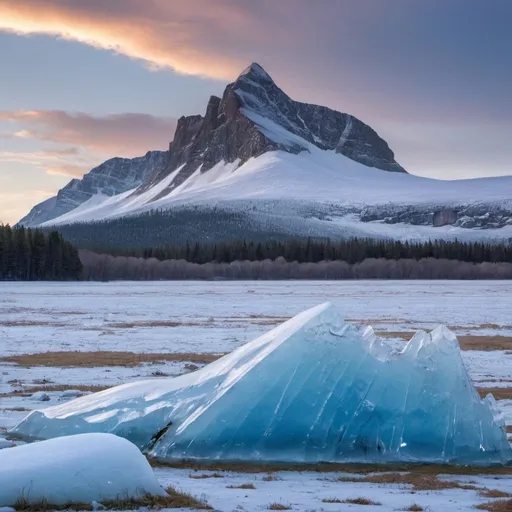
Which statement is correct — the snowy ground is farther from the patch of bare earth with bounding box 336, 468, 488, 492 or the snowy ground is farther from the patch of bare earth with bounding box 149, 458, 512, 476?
the patch of bare earth with bounding box 149, 458, 512, 476

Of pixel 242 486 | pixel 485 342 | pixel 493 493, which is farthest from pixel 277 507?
pixel 485 342

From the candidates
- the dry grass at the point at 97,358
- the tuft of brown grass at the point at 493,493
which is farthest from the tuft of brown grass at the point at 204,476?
the dry grass at the point at 97,358

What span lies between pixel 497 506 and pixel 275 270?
147 metres

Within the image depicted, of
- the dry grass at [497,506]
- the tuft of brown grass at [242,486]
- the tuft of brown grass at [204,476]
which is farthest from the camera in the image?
the tuft of brown grass at [204,476]

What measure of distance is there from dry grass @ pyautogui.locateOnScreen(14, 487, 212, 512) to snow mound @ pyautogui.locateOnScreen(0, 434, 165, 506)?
0.05 metres

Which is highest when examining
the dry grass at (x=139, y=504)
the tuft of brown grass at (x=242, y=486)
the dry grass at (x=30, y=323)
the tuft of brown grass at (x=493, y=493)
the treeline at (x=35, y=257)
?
the treeline at (x=35, y=257)

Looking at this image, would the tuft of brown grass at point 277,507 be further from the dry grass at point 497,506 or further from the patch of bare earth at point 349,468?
the patch of bare earth at point 349,468

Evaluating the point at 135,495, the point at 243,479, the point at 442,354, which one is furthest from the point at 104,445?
the point at 442,354

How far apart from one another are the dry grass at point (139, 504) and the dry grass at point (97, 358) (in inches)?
601

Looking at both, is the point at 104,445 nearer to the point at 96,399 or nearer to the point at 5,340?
the point at 96,399

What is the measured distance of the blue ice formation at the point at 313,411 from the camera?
14188mm

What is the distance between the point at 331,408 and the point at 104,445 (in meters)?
4.95

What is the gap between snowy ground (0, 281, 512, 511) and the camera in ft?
37.8

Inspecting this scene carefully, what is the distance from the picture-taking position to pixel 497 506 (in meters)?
10.8
